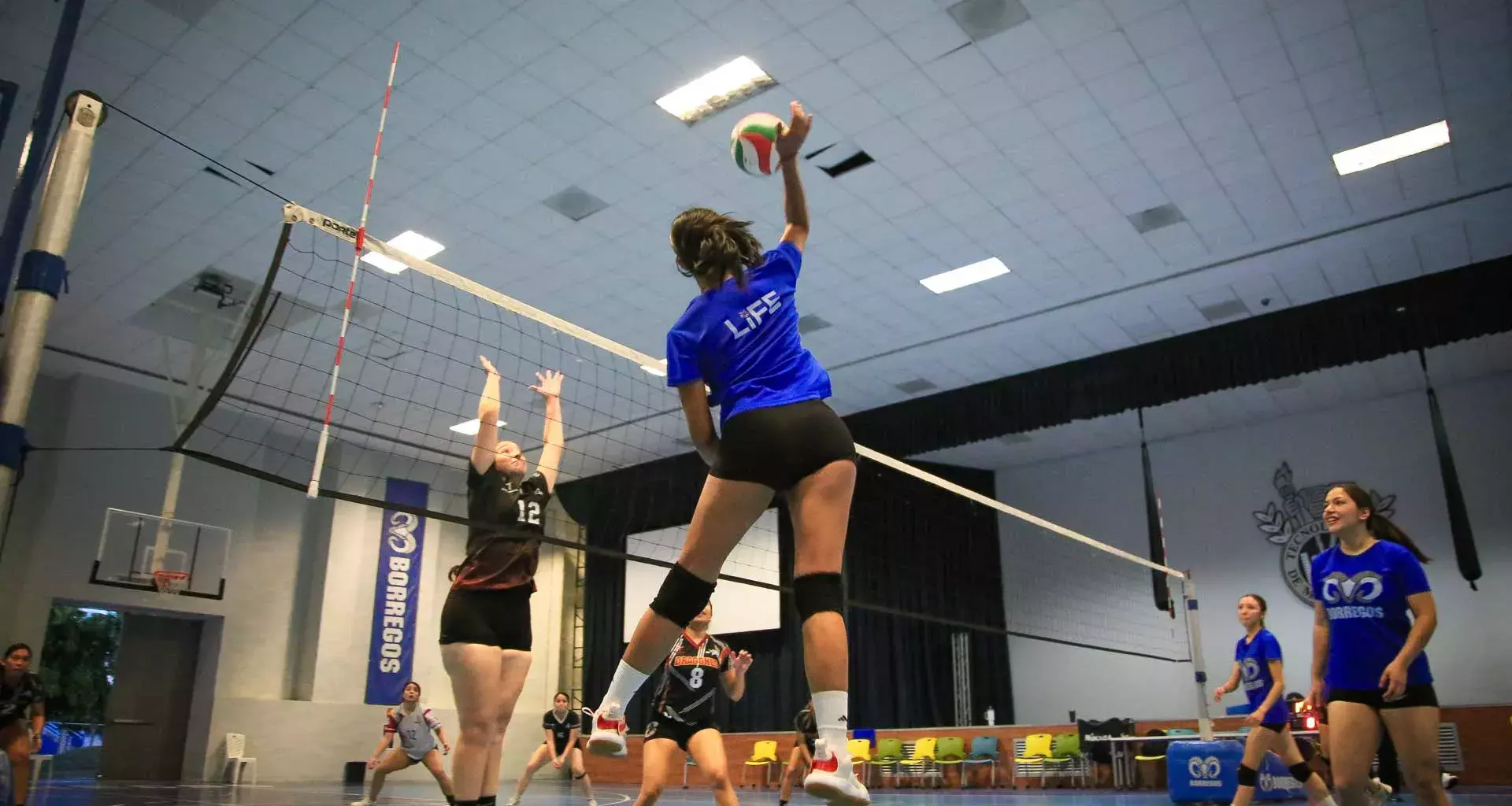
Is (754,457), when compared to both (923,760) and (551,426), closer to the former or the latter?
(551,426)

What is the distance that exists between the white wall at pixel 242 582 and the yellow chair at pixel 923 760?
8.36 meters

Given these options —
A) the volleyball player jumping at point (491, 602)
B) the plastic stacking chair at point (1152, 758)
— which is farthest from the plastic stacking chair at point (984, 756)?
the volleyball player jumping at point (491, 602)

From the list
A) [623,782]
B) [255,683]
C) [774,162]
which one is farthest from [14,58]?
[623,782]

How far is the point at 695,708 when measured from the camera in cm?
604

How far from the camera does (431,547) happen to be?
59.8 feet

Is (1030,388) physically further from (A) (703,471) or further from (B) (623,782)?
(B) (623,782)

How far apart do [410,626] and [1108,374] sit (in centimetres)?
1251

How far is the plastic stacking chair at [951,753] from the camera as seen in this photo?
568 inches

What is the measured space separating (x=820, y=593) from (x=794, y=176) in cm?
115

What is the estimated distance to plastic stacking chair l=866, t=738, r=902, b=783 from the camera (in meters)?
15.0

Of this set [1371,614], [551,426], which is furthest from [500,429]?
[1371,614]

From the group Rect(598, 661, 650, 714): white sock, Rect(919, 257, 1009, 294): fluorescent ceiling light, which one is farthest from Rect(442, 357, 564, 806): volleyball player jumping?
Rect(919, 257, 1009, 294): fluorescent ceiling light

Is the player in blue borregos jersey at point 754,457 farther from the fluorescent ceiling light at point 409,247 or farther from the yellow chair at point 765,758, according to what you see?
the yellow chair at point 765,758

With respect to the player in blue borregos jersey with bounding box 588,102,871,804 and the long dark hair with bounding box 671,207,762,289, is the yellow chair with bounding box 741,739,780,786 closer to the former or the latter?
the player in blue borregos jersey with bounding box 588,102,871,804
